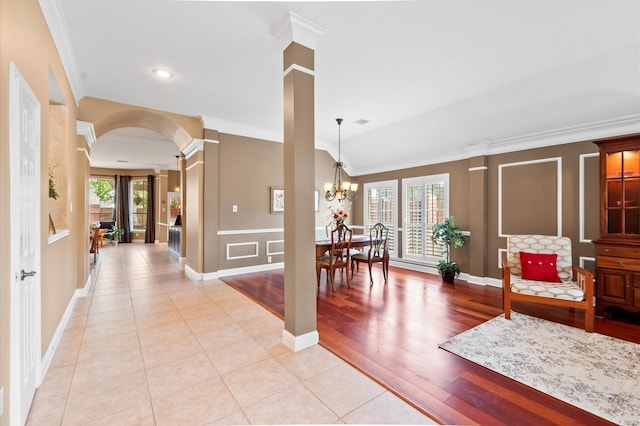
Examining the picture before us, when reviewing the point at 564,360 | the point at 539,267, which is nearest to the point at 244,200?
the point at 539,267

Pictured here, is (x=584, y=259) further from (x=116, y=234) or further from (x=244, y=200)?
(x=116, y=234)

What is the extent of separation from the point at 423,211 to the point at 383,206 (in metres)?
1.08

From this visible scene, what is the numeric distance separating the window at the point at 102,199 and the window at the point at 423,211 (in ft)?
35.7

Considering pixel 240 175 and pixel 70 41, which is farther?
pixel 240 175

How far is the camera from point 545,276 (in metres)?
3.51

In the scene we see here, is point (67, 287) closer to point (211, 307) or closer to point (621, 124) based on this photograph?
point (211, 307)

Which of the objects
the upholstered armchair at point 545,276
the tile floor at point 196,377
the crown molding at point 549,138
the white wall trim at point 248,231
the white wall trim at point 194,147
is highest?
the white wall trim at point 194,147

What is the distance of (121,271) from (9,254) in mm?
5091

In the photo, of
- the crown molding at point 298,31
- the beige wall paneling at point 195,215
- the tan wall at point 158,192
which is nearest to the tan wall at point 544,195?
the crown molding at point 298,31

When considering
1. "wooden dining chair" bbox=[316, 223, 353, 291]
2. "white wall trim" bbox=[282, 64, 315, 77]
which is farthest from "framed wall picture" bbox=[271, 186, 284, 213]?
"white wall trim" bbox=[282, 64, 315, 77]

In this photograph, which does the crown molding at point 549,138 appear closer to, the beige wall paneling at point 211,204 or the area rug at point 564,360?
the area rug at point 564,360

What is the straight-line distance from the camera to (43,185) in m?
2.27

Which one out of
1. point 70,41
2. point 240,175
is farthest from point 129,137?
Result: point 70,41

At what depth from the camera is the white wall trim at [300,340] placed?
2.52 meters
